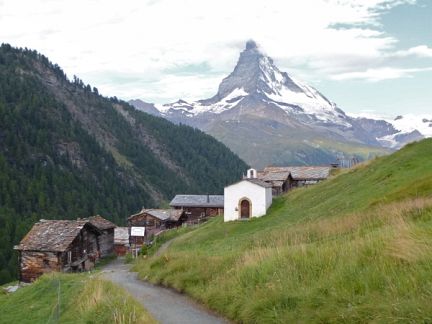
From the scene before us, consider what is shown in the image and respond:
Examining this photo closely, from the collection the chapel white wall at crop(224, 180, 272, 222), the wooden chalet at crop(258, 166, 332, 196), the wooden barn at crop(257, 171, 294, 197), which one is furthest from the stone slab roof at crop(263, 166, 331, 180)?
the chapel white wall at crop(224, 180, 272, 222)

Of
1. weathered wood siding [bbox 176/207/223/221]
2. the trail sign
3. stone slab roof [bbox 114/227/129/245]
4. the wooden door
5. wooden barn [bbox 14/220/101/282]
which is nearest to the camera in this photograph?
the wooden door

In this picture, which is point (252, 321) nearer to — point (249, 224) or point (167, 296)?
point (167, 296)

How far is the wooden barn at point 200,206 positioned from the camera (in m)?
110

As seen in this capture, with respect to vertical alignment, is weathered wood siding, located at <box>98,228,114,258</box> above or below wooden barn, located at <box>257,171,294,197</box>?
below

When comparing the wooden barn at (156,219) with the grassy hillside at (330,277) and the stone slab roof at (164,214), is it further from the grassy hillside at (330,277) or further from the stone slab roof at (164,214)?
the grassy hillside at (330,277)

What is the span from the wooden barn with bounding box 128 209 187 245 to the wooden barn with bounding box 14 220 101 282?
30.4 metres

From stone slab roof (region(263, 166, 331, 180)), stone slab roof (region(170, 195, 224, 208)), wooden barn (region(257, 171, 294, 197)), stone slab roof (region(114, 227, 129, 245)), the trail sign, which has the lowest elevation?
stone slab roof (region(114, 227, 129, 245))

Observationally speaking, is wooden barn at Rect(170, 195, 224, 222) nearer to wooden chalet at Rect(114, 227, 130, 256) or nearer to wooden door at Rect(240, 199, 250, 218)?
wooden chalet at Rect(114, 227, 130, 256)

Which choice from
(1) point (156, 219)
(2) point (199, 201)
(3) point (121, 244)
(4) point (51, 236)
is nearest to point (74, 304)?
(4) point (51, 236)

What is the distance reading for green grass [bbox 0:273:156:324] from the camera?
1335cm

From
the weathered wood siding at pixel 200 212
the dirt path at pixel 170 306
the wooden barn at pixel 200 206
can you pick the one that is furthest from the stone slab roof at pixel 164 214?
the dirt path at pixel 170 306

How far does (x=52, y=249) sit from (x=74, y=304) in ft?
162

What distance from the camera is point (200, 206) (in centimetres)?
11056

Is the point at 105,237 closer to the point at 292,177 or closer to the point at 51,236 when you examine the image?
the point at 51,236
